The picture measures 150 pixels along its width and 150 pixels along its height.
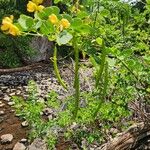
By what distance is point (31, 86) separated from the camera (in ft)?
18.1

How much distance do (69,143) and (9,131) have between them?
135cm

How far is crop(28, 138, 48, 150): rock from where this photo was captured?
5.47 m

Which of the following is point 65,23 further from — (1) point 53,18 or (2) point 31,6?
(2) point 31,6

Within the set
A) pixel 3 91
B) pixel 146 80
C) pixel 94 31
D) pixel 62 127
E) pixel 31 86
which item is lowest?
pixel 3 91

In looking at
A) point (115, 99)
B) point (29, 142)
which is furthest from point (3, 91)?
point (115, 99)

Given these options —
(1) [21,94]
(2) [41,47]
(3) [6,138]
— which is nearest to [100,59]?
(3) [6,138]

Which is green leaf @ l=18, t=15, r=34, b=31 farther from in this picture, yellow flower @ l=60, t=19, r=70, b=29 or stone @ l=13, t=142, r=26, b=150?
stone @ l=13, t=142, r=26, b=150

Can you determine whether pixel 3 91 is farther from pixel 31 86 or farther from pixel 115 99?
pixel 115 99

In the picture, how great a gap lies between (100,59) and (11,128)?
5200 millimetres

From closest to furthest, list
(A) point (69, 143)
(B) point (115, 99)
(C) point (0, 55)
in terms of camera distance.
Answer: (B) point (115, 99), (A) point (69, 143), (C) point (0, 55)

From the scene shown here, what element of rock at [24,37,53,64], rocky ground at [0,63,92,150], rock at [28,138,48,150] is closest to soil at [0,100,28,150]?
rocky ground at [0,63,92,150]

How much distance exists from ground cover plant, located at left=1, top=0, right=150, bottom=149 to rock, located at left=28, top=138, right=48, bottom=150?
161mm

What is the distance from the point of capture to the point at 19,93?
9195 millimetres

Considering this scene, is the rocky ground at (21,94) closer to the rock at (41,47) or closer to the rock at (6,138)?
the rock at (6,138)
